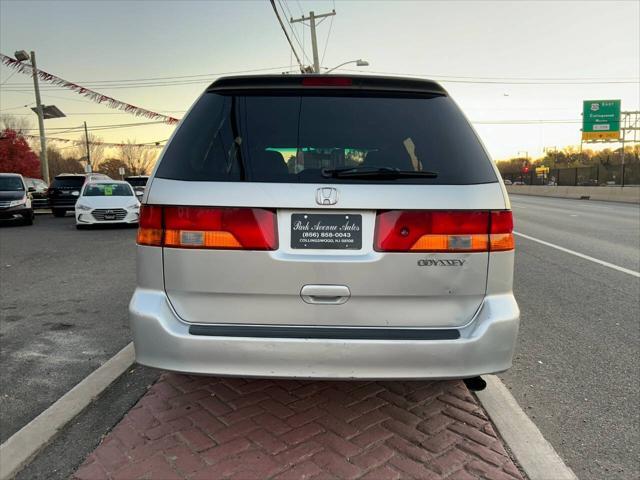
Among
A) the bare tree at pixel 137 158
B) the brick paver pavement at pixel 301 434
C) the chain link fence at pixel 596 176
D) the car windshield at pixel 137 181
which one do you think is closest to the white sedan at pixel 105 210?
the car windshield at pixel 137 181

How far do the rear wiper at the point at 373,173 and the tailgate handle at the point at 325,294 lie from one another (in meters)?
0.51

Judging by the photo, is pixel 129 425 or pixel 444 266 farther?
pixel 129 425

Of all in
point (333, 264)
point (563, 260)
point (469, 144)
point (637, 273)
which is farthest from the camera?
point (563, 260)

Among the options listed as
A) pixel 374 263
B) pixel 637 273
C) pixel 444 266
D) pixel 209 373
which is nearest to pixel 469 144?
pixel 444 266

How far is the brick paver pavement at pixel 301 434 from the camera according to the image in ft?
7.73

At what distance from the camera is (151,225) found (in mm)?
2295

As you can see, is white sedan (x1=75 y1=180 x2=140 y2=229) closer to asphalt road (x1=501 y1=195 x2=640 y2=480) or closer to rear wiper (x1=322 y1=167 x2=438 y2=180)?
asphalt road (x1=501 y1=195 x2=640 y2=480)

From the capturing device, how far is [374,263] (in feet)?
7.20

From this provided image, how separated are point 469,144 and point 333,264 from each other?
95 cm

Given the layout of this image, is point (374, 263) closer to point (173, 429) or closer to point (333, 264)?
point (333, 264)

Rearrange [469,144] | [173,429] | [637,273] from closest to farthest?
[469,144] < [173,429] < [637,273]

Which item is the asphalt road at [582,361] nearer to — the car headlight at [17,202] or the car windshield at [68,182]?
the car headlight at [17,202]

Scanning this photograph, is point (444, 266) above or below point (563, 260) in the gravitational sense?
above

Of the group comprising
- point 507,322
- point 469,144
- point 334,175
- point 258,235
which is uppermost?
point 469,144
